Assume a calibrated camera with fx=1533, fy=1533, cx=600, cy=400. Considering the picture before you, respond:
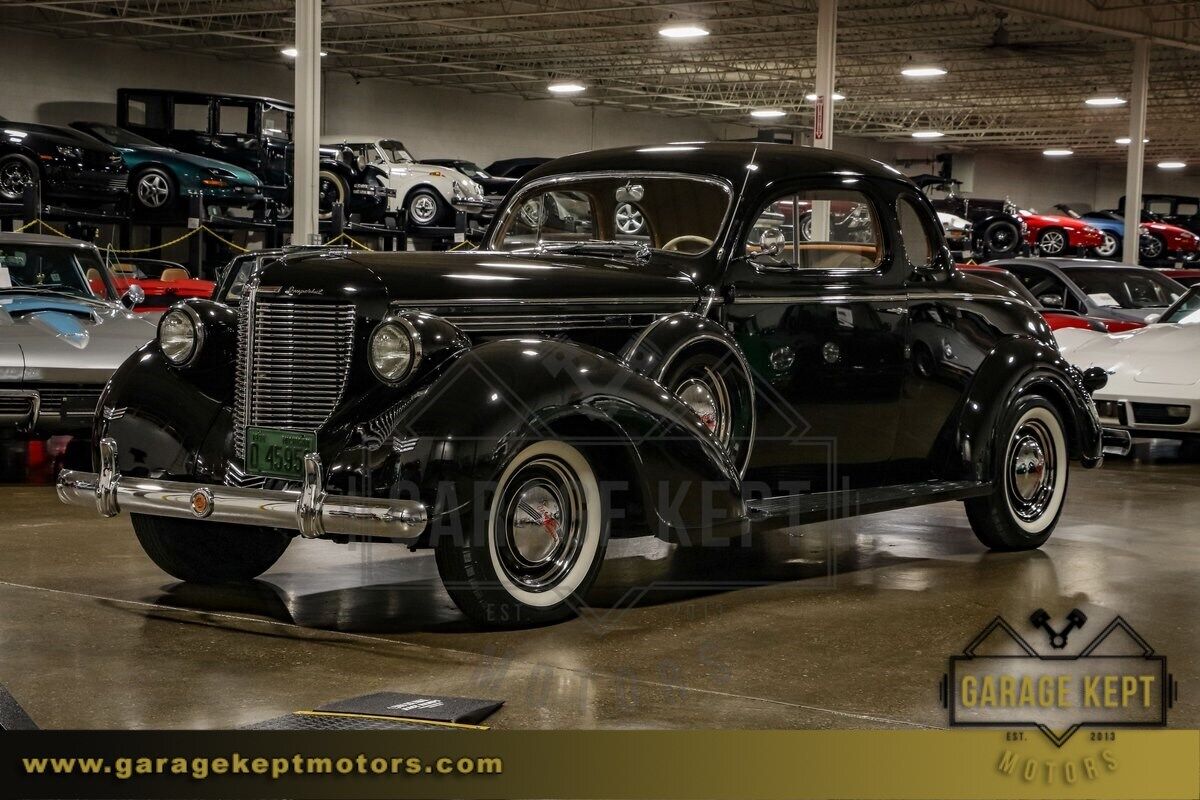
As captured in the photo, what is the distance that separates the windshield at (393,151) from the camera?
25.5 meters

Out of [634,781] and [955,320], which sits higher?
[955,320]

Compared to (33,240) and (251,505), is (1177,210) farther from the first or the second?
(251,505)

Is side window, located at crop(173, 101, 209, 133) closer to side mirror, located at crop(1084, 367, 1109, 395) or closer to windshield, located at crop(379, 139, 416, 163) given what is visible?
windshield, located at crop(379, 139, 416, 163)

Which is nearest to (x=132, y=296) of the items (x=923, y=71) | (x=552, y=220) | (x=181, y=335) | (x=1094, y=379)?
(x=552, y=220)

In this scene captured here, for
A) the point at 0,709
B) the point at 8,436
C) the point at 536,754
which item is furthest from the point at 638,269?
the point at 8,436

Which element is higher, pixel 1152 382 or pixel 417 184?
pixel 417 184

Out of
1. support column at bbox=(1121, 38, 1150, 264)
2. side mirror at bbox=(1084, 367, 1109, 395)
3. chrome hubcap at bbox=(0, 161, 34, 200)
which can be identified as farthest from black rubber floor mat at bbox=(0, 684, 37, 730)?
support column at bbox=(1121, 38, 1150, 264)

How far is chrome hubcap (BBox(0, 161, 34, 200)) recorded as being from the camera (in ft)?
58.8

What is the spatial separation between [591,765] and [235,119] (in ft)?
66.1

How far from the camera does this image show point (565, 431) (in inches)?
223

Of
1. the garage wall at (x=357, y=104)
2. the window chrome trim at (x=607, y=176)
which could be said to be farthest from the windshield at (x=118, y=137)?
the window chrome trim at (x=607, y=176)

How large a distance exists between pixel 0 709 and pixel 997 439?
5.06 metres

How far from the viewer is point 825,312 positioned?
6.78 meters

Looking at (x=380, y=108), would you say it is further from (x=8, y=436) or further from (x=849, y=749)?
(x=849, y=749)
